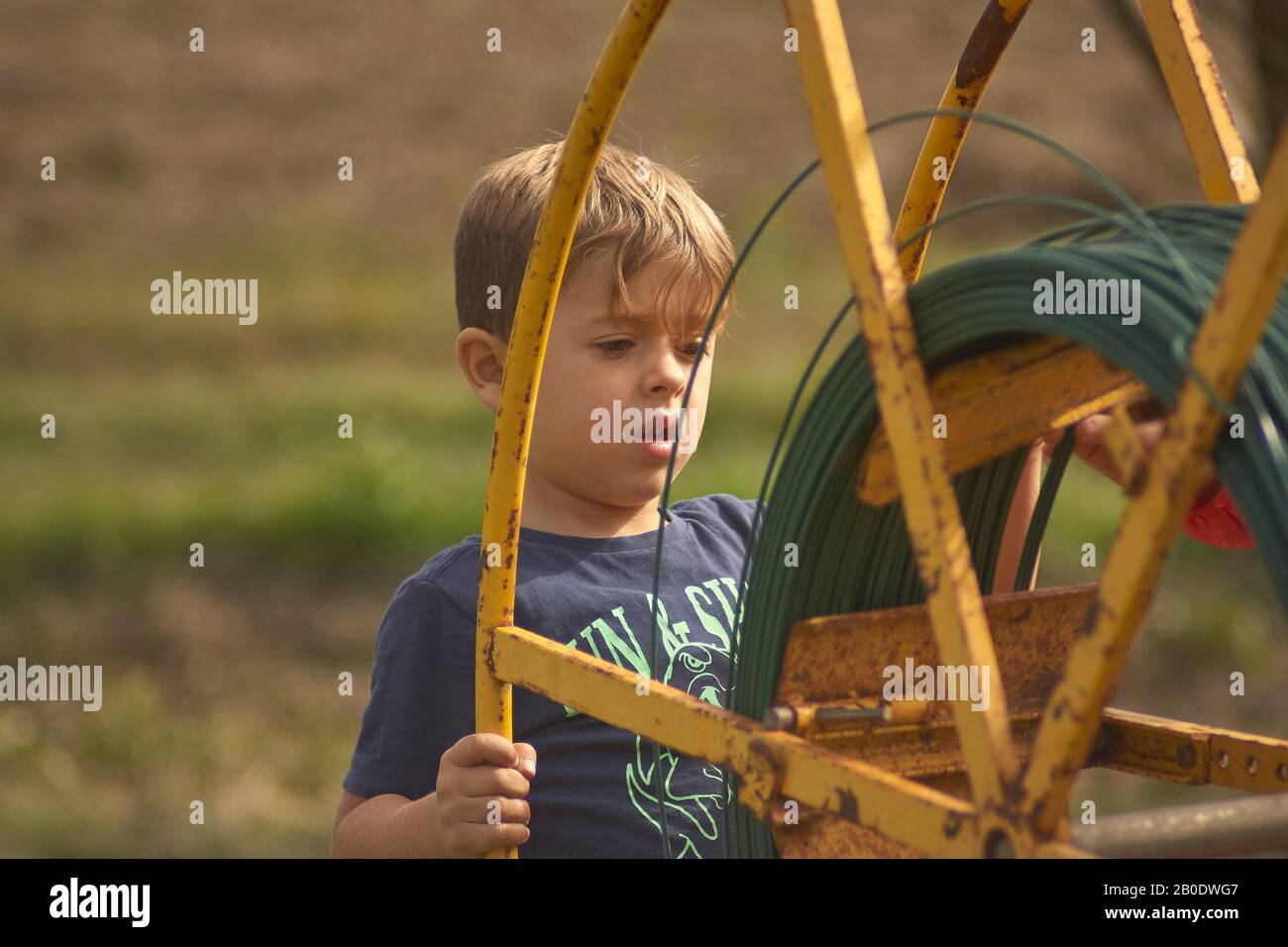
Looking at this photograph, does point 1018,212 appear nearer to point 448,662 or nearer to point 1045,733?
point 448,662

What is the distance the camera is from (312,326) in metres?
8.53

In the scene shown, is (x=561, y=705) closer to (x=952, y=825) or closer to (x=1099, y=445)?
(x=1099, y=445)

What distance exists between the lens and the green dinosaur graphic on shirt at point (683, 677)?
2.16 m

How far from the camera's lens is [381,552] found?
6.94 metres

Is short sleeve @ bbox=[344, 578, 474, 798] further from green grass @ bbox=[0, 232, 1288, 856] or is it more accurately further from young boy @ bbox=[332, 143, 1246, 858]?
green grass @ bbox=[0, 232, 1288, 856]

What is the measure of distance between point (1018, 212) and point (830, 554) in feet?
26.9

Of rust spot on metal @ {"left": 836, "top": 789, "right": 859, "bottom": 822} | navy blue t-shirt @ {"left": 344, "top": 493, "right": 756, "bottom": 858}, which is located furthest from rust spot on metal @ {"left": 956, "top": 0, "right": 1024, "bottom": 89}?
rust spot on metal @ {"left": 836, "top": 789, "right": 859, "bottom": 822}

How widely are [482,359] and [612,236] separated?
31 cm

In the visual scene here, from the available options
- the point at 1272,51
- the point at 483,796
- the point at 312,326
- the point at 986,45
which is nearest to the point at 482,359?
the point at 483,796

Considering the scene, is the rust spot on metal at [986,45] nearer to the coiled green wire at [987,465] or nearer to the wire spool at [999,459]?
the coiled green wire at [987,465]

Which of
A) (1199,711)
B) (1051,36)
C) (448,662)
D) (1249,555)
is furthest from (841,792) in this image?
(1051,36)

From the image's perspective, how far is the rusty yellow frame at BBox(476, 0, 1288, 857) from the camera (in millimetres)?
1121

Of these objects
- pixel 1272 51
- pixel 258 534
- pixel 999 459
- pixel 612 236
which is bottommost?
pixel 999 459

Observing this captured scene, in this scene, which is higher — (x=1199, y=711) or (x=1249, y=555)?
(x=1249, y=555)
